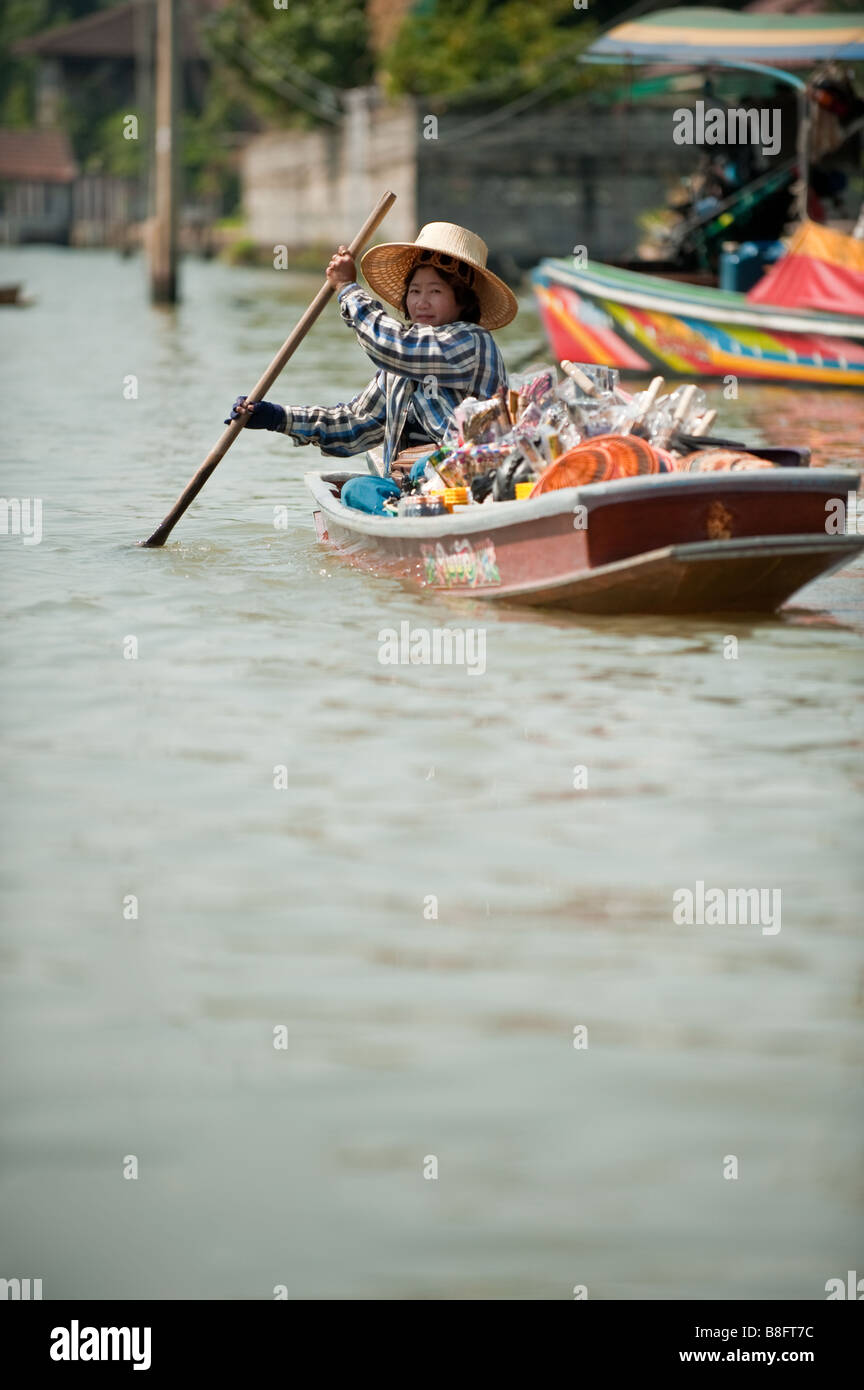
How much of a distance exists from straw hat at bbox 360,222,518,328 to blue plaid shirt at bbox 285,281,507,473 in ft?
0.37

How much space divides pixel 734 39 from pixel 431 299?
1063 cm

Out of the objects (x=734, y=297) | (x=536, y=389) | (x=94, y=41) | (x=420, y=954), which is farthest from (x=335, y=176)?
(x=94, y=41)

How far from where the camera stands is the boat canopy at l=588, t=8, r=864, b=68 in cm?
1700

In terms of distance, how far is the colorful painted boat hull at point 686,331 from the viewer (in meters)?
15.8

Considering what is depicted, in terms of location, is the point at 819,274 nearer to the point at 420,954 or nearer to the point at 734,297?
the point at 734,297

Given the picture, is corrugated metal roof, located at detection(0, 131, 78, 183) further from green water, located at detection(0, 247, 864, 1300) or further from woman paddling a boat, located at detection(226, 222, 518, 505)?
green water, located at detection(0, 247, 864, 1300)

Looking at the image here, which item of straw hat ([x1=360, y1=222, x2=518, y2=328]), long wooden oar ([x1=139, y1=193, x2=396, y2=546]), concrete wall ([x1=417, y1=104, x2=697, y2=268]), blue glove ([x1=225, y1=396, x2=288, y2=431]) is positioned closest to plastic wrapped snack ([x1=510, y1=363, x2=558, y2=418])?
straw hat ([x1=360, y1=222, x2=518, y2=328])

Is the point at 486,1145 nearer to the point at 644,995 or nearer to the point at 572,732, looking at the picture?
the point at 644,995

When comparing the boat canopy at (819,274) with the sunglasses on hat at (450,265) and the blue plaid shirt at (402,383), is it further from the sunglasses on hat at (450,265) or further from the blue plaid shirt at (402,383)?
the sunglasses on hat at (450,265)

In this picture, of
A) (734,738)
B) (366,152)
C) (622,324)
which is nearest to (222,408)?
(622,324)

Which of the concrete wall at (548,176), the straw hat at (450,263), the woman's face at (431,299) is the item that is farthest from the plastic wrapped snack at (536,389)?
the concrete wall at (548,176)

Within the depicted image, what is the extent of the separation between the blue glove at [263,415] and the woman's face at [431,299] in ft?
2.39

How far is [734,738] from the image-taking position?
19.0 feet
